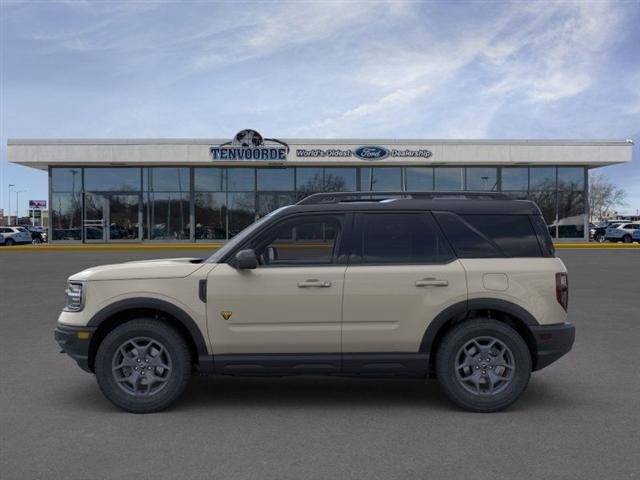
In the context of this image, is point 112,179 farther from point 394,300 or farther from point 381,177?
point 394,300

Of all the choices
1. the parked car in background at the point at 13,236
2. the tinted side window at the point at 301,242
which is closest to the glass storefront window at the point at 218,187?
the parked car in background at the point at 13,236

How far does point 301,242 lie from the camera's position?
5.42 m

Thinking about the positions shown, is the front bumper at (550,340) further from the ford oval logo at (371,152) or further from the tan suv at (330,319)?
the ford oval logo at (371,152)

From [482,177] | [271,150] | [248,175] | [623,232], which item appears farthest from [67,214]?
[623,232]

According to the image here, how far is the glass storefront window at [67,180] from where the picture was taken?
122 feet

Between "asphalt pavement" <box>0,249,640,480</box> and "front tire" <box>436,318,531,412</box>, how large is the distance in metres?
0.14

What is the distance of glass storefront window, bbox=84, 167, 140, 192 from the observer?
37156 millimetres

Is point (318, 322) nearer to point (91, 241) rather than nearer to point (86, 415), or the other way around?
point (86, 415)

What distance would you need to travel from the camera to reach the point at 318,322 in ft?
17.2

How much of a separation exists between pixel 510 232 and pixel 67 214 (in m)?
35.9

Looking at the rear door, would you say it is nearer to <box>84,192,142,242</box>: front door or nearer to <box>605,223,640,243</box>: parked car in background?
<box>84,192,142,242</box>: front door

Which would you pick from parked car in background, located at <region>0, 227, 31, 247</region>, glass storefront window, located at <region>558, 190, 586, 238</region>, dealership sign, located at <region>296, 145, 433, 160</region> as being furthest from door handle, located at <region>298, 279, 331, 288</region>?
parked car in background, located at <region>0, 227, 31, 247</region>

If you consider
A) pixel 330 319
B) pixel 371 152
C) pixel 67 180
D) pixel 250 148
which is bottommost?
pixel 330 319

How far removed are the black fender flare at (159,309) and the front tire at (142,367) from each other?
13 centimetres
